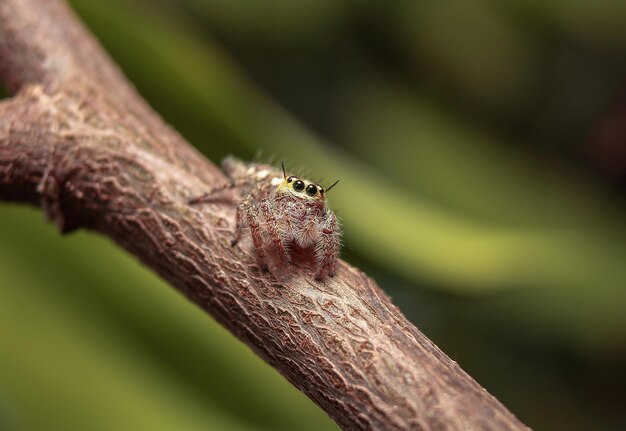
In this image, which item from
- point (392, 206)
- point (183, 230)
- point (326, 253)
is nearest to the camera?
point (326, 253)

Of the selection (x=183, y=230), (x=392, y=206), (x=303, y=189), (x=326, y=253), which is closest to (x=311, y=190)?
(x=303, y=189)

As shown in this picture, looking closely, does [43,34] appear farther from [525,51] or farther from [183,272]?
[525,51]

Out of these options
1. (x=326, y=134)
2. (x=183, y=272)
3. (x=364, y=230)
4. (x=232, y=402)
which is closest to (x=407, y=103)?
(x=326, y=134)

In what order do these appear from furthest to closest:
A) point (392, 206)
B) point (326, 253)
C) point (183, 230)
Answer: point (392, 206) < point (183, 230) < point (326, 253)

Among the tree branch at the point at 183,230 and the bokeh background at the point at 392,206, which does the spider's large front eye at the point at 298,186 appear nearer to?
the tree branch at the point at 183,230

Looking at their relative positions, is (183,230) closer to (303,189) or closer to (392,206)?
(303,189)

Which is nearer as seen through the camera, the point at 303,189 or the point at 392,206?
the point at 303,189

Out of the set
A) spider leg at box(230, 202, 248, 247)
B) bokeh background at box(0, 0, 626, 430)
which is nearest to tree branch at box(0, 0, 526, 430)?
spider leg at box(230, 202, 248, 247)
